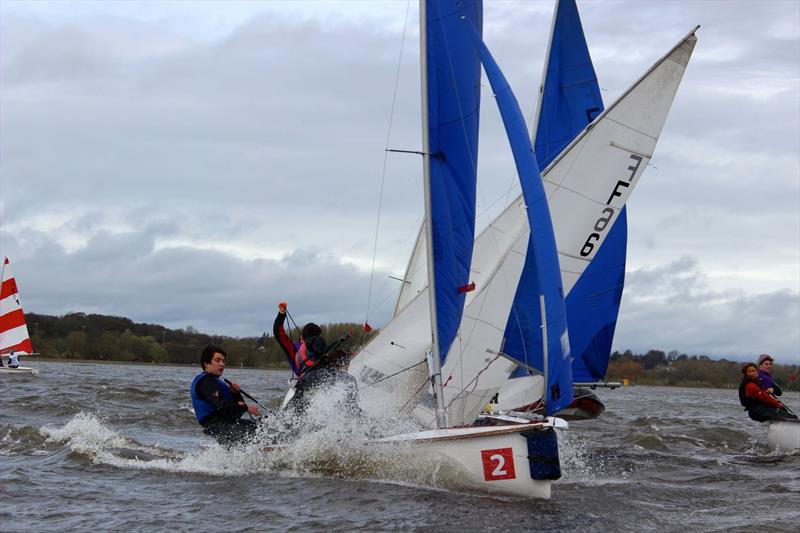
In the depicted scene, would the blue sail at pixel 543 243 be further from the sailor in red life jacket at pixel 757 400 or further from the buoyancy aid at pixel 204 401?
the sailor in red life jacket at pixel 757 400

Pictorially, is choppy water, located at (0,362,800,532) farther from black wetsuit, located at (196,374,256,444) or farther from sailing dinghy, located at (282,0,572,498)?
sailing dinghy, located at (282,0,572,498)

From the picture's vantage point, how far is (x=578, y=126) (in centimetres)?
1602

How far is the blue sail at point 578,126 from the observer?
15.8 metres

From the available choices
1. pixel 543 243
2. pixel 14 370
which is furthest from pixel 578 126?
pixel 14 370

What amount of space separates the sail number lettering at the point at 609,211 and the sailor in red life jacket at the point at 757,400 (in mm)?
3229

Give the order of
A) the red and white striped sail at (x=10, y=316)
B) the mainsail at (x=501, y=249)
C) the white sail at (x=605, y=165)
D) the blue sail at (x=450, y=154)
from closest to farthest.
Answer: the blue sail at (x=450, y=154) → the mainsail at (x=501, y=249) → the white sail at (x=605, y=165) → the red and white striped sail at (x=10, y=316)

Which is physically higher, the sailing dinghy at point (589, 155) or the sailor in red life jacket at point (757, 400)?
the sailing dinghy at point (589, 155)

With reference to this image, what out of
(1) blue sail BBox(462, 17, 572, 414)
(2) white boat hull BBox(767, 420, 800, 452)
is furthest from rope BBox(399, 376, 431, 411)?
(2) white boat hull BBox(767, 420, 800, 452)

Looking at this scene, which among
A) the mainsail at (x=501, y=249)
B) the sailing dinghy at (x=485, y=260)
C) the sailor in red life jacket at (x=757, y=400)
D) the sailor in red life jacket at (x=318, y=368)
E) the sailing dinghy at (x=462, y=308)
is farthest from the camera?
the sailor in red life jacket at (x=757, y=400)

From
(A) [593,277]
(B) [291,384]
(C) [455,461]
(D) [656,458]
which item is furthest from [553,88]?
(C) [455,461]

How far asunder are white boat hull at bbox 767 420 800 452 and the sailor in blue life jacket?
8238 millimetres

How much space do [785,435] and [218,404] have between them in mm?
8730

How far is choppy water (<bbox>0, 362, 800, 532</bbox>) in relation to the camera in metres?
8.76

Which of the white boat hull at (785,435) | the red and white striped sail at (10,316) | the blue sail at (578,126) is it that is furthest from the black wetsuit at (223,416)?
the red and white striped sail at (10,316)
